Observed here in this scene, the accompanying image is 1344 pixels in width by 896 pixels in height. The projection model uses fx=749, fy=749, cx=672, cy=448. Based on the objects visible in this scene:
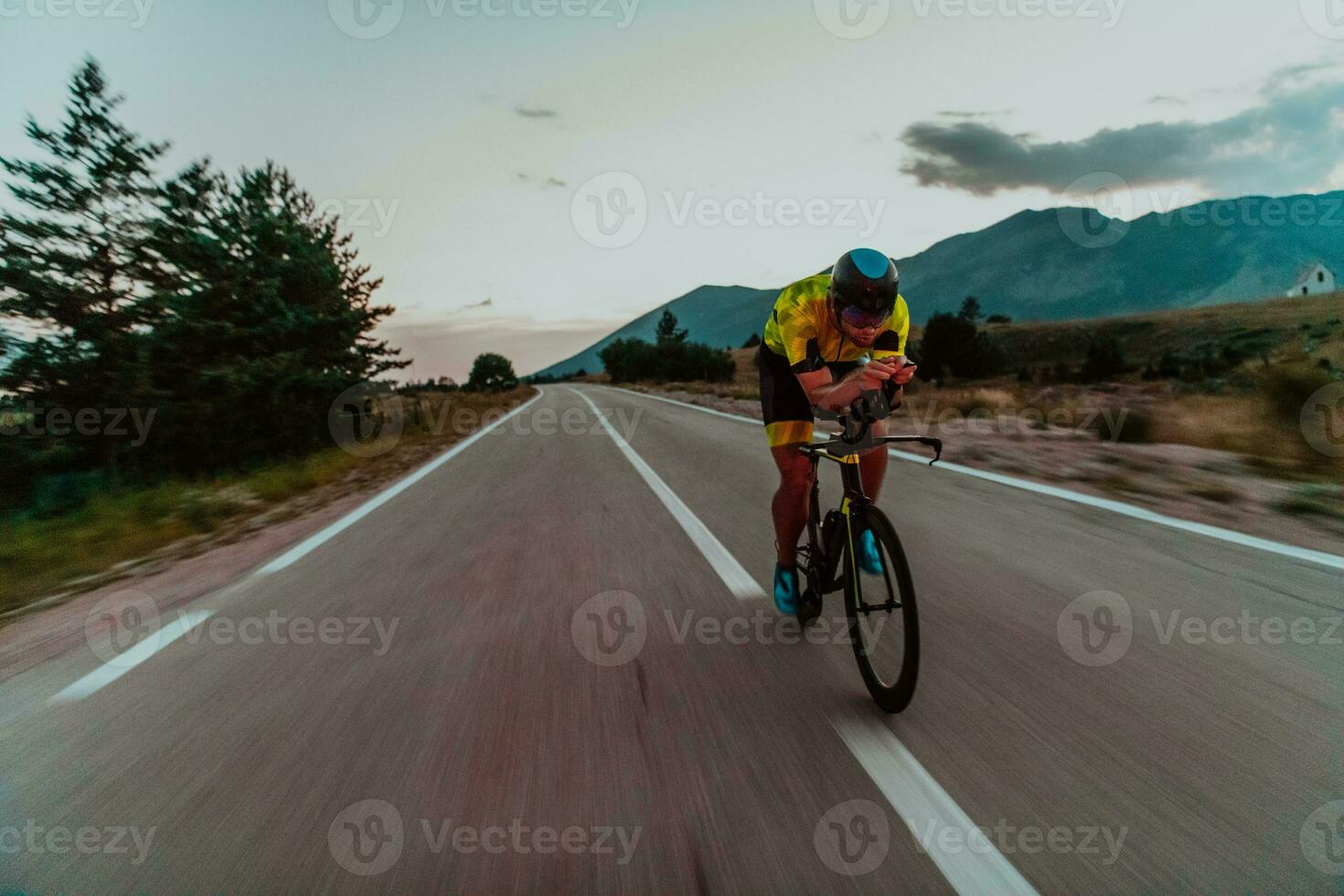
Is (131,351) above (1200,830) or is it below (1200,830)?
above

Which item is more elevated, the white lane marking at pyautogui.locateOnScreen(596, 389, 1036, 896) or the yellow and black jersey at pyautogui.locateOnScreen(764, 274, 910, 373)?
the yellow and black jersey at pyautogui.locateOnScreen(764, 274, 910, 373)

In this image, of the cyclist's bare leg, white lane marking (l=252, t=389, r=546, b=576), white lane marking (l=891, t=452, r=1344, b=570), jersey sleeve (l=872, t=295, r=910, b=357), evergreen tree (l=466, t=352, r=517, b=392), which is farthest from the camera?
evergreen tree (l=466, t=352, r=517, b=392)

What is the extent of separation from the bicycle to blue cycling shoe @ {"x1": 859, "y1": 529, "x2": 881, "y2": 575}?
0.9 inches

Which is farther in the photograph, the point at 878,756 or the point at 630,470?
the point at 630,470

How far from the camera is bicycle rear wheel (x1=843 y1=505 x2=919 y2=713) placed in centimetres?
294

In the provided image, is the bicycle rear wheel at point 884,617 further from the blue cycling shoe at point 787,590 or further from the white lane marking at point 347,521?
the white lane marking at point 347,521

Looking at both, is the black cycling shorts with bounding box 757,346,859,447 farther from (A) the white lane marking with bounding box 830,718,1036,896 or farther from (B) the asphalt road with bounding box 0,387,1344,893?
(A) the white lane marking with bounding box 830,718,1036,896

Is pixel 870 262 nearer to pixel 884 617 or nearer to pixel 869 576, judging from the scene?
pixel 869 576

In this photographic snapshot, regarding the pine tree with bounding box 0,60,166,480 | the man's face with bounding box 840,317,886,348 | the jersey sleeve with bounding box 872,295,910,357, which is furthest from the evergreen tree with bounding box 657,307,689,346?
the man's face with bounding box 840,317,886,348

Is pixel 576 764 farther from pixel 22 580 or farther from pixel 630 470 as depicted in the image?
pixel 630 470

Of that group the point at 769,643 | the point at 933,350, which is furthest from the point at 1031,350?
the point at 769,643

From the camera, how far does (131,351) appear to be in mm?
18719

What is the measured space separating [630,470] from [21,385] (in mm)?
16309

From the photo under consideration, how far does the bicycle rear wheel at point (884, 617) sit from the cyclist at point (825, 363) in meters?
0.08
